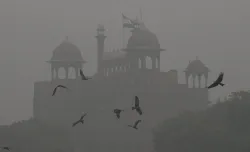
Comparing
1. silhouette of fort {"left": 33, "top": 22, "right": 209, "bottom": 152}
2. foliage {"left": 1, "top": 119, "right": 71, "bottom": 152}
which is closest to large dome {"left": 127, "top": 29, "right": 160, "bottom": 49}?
silhouette of fort {"left": 33, "top": 22, "right": 209, "bottom": 152}

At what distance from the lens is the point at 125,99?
53.9m

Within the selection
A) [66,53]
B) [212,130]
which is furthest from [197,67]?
[212,130]

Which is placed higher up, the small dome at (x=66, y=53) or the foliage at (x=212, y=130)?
the small dome at (x=66, y=53)

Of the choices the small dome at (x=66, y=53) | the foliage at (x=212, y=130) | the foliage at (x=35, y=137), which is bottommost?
the foliage at (x=35, y=137)

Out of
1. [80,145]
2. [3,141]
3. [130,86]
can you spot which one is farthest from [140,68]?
[3,141]

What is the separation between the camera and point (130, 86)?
53.9m

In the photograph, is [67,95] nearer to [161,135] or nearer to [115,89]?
[115,89]

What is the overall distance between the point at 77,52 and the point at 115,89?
20.8ft

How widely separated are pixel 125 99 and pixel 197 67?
6341 millimetres

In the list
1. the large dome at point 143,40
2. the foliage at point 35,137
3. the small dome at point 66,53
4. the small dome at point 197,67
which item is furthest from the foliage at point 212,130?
the small dome at point 66,53

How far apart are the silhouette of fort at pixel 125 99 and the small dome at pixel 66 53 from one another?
43.4 inches

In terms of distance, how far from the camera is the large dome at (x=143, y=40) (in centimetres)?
5600

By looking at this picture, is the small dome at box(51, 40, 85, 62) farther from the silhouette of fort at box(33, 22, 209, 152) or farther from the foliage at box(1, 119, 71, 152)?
the foliage at box(1, 119, 71, 152)

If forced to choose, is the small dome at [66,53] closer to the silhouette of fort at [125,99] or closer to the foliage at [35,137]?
the silhouette of fort at [125,99]
